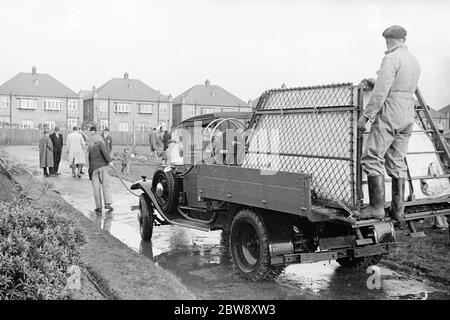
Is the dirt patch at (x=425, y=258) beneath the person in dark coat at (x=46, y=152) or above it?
beneath

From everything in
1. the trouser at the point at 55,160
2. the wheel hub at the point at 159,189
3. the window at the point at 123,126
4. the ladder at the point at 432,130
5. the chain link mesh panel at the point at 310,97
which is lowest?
the wheel hub at the point at 159,189

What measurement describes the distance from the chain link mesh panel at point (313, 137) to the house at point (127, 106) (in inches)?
2393

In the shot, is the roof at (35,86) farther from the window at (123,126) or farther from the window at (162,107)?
the window at (162,107)

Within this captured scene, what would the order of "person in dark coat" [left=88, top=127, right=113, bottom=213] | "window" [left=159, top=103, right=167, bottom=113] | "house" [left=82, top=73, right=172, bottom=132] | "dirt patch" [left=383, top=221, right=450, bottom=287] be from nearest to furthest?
"dirt patch" [left=383, top=221, right=450, bottom=287] → "person in dark coat" [left=88, top=127, right=113, bottom=213] → "house" [left=82, top=73, right=172, bottom=132] → "window" [left=159, top=103, right=167, bottom=113]

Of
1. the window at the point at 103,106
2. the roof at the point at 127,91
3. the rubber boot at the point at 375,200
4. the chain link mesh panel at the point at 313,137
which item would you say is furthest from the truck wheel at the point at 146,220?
the window at the point at 103,106

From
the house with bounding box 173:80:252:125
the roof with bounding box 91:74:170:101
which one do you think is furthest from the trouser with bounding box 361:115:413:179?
the roof with bounding box 91:74:170:101

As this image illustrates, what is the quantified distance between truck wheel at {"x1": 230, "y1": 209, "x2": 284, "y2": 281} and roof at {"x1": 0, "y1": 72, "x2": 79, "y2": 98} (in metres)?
60.6

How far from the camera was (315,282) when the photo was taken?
6.79 metres

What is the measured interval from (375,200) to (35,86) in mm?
64055

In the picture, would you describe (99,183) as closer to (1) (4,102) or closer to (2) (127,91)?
(1) (4,102)

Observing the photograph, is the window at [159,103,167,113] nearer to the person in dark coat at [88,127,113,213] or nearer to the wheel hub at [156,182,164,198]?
the person in dark coat at [88,127,113,213]

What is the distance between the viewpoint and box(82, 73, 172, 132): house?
67.9m

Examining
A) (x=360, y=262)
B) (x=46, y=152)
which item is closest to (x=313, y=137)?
(x=360, y=262)

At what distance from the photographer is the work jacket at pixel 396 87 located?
216 inches
